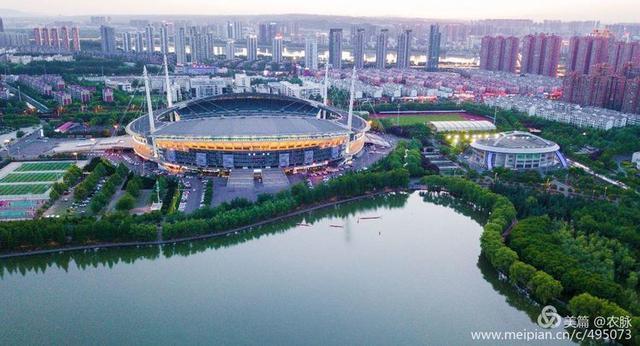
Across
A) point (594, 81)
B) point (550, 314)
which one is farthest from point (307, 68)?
point (550, 314)

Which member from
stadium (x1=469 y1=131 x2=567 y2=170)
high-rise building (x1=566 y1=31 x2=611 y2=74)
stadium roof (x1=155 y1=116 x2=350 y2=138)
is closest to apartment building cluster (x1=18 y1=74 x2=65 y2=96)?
stadium roof (x1=155 y1=116 x2=350 y2=138)

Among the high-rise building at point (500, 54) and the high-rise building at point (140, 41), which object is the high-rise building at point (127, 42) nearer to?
the high-rise building at point (140, 41)

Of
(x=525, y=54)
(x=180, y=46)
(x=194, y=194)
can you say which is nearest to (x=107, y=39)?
(x=180, y=46)

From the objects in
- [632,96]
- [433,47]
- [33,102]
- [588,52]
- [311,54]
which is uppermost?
[588,52]

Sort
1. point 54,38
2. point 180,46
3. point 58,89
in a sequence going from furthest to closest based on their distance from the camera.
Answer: point 54,38 < point 180,46 < point 58,89

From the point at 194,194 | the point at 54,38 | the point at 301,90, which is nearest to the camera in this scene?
the point at 194,194

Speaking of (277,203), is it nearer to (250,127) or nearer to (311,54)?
(250,127)

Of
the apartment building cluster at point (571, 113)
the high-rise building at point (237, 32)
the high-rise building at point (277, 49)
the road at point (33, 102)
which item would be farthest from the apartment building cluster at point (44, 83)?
the high-rise building at point (237, 32)
